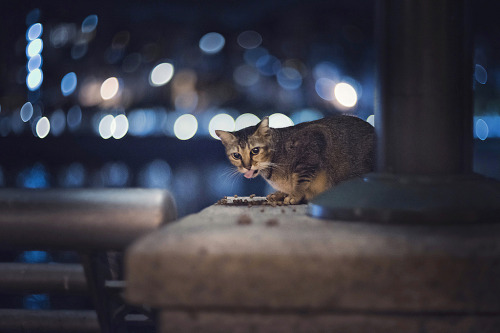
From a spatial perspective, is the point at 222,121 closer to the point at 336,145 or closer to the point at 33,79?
the point at 33,79

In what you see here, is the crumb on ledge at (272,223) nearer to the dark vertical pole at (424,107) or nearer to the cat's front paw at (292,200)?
the dark vertical pole at (424,107)

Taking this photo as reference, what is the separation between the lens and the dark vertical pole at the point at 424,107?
1.28m

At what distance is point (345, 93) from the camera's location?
15281 mm

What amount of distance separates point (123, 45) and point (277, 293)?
1630 cm

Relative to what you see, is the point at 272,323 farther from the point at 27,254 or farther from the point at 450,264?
the point at 27,254

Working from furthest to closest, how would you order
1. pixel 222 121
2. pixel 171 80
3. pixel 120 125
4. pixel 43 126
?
pixel 222 121 → pixel 171 80 → pixel 120 125 → pixel 43 126

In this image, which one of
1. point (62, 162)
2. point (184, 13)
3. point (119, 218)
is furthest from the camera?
point (62, 162)

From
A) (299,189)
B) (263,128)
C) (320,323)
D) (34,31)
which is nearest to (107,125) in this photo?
(34,31)

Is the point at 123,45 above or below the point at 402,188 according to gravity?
above

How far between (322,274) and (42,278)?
0.80 metres

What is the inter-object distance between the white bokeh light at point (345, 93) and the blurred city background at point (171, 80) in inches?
1.4

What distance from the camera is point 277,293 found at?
38.3 inches

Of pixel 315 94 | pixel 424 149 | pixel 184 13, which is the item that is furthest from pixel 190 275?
pixel 315 94

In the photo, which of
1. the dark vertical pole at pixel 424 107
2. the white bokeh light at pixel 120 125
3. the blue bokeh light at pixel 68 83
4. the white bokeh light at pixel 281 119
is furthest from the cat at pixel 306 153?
the blue bokeh light at pixel 68 83
